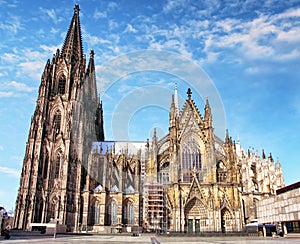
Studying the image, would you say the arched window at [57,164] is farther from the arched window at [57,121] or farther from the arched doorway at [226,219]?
the arched doorway at [226,219]

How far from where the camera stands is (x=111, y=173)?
4484cm

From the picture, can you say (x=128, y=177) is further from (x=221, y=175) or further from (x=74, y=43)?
(x=74, y=43)

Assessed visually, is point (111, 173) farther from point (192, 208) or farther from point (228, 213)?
point (228, 213)

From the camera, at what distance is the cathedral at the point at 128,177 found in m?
37.4

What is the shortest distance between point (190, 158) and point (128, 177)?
11.4 metres

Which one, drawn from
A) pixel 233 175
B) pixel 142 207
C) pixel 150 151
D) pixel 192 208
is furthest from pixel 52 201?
pixel 233 175

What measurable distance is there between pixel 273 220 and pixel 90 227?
24773 millimetres

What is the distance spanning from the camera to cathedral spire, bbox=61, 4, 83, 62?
170 ft

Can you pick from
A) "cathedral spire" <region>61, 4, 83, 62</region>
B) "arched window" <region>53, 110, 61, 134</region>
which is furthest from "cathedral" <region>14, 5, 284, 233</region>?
"cathedral spire" <region>61, 4, 83, 62</region>

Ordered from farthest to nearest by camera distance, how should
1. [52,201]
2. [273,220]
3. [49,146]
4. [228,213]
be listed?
1. [49,146]
2. [52,201]
3. [228,213]
4. [273,220]

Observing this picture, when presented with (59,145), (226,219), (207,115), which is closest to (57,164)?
(59,145)

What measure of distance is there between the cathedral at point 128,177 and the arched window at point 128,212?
0.48 feet

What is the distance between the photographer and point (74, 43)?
54.0 metres

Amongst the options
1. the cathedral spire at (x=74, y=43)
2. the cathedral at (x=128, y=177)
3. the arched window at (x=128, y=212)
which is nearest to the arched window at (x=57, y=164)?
the cathedral at (x=128, y=177)
